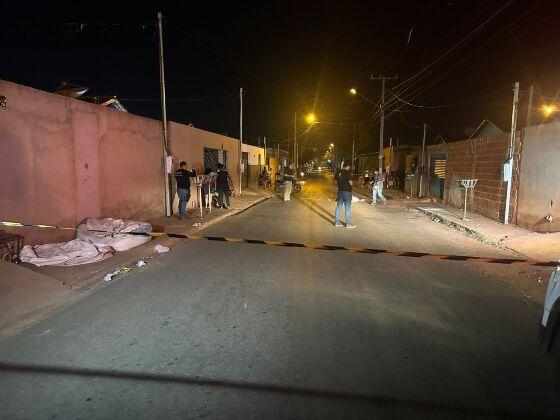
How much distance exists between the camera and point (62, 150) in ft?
28.7

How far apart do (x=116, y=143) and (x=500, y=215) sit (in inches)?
476

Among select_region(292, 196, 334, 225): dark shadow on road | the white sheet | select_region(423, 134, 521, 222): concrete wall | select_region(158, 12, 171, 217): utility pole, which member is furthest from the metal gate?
the white sheet

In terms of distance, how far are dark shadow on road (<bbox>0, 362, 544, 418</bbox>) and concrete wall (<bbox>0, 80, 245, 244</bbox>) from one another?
463cm

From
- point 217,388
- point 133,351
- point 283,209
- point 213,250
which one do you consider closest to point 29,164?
point 213,250

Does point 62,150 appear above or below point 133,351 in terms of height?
above

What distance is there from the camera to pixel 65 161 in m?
8.84

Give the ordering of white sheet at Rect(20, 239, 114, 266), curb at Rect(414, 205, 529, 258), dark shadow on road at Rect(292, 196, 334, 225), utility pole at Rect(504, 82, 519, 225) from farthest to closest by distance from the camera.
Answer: dark shadow on road at Rect(292, 196, 334, 225)
utility pole at Rect(504, 82, 519, 225)
curb at Rect(414, 205, 529, 258)
white sheet at Rect(20, 239, 114, 266)

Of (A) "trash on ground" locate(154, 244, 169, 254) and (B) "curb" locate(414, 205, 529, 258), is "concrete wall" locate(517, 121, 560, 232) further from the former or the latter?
(A) "trash on ground" locate(154, 244, 169, 254)

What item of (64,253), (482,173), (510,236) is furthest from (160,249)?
(482,173)

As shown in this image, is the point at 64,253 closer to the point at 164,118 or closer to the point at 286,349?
the point at 286,349

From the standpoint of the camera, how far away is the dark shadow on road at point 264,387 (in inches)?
126

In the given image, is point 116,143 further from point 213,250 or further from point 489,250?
point 489,250

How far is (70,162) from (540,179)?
11987 mm

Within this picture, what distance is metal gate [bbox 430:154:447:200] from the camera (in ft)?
68.9
